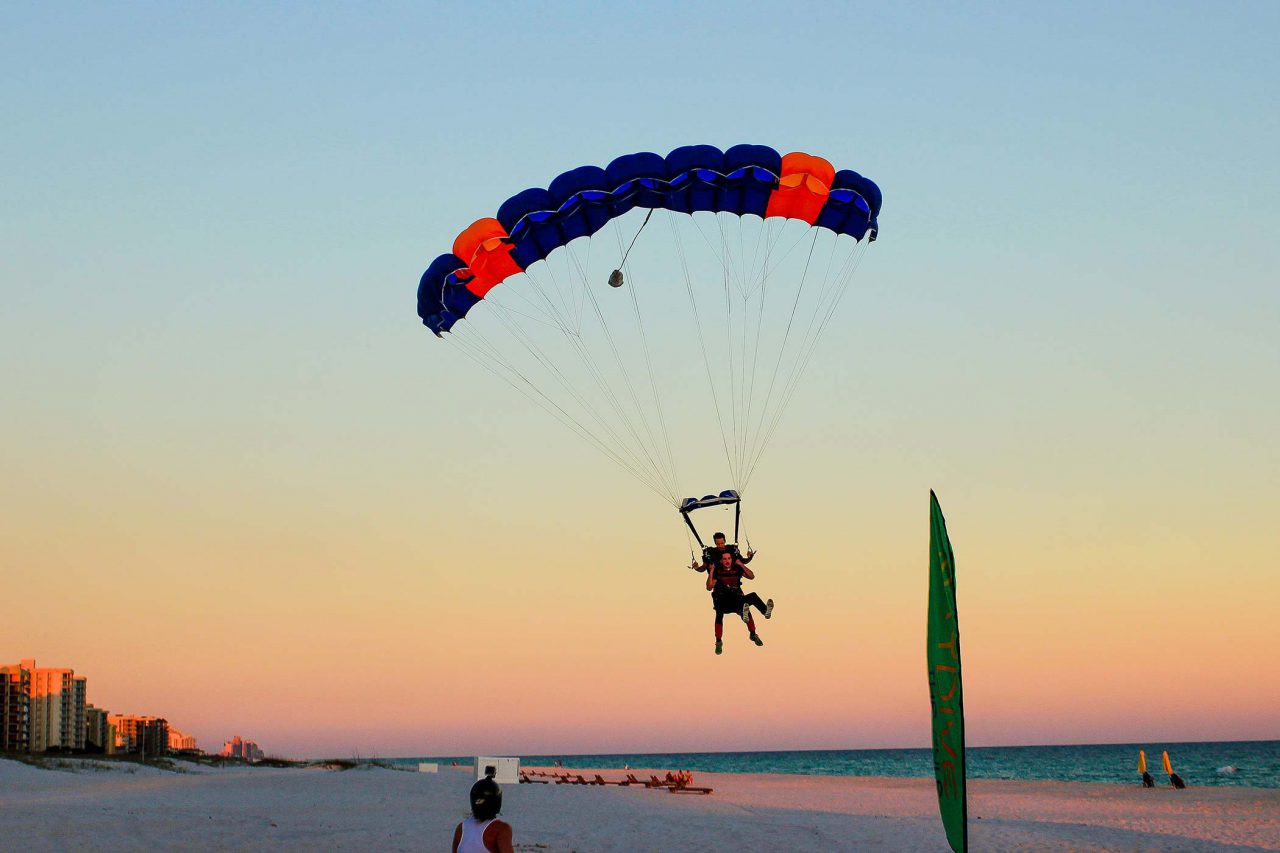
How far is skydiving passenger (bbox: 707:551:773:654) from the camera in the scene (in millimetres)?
14656

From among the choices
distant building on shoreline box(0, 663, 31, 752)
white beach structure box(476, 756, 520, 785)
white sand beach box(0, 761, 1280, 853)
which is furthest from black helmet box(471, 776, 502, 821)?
distant building on shoreline box(0, 663, 31, 752)

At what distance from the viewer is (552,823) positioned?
58.0 feet

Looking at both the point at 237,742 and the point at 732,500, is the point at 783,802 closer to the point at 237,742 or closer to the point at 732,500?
the point at 732,500

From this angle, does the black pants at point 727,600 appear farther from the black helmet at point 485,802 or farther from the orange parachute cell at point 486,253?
the black helmet at point 485,802

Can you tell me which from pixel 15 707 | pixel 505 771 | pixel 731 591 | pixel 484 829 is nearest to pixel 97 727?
pixel 15 707

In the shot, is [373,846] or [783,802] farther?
[783,802]

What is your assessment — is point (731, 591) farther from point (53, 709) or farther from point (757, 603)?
point (53, 709)

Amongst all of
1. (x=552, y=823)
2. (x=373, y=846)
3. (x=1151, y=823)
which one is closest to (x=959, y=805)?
(x=373, y=846)

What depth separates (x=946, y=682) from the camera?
669cm

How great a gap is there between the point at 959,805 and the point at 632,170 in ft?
30.7

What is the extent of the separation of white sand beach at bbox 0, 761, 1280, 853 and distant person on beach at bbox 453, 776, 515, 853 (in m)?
8.59

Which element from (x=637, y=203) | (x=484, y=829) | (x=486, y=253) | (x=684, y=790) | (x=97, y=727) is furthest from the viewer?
(x=97, y=727)

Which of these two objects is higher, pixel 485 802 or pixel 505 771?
pixel 485 802

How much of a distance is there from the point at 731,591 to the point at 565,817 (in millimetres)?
6528
